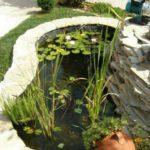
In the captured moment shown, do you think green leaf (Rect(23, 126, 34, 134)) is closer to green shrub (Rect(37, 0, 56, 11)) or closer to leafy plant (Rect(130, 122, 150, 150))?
leafy plant (Rect(130, 122, 150, 150))

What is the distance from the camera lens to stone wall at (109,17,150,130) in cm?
700

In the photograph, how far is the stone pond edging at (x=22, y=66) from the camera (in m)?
6.42

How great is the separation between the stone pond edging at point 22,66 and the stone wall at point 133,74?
63.6 inches

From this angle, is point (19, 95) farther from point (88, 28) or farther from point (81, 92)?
point (88, 28)

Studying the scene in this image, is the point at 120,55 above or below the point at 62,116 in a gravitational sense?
above

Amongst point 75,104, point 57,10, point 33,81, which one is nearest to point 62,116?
point 75,104

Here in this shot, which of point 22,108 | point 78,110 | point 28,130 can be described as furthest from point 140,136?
point 22,108

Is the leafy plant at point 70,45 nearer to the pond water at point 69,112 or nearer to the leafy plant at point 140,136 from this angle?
the pond water at point 69,112

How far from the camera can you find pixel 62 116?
731 centimetres

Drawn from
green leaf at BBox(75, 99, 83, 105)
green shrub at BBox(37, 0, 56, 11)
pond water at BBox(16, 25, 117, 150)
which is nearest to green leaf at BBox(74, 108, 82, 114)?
pond water at BBox(16, 25, 117, 150)

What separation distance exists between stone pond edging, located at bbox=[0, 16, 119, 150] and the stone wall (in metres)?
1.61

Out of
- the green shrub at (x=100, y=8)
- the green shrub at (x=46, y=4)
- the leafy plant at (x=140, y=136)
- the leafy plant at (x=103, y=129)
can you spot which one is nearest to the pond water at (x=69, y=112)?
the leafy plant at (x=103, y=129)

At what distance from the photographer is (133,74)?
23.8 feet

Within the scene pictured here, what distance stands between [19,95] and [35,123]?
2.00 feet
